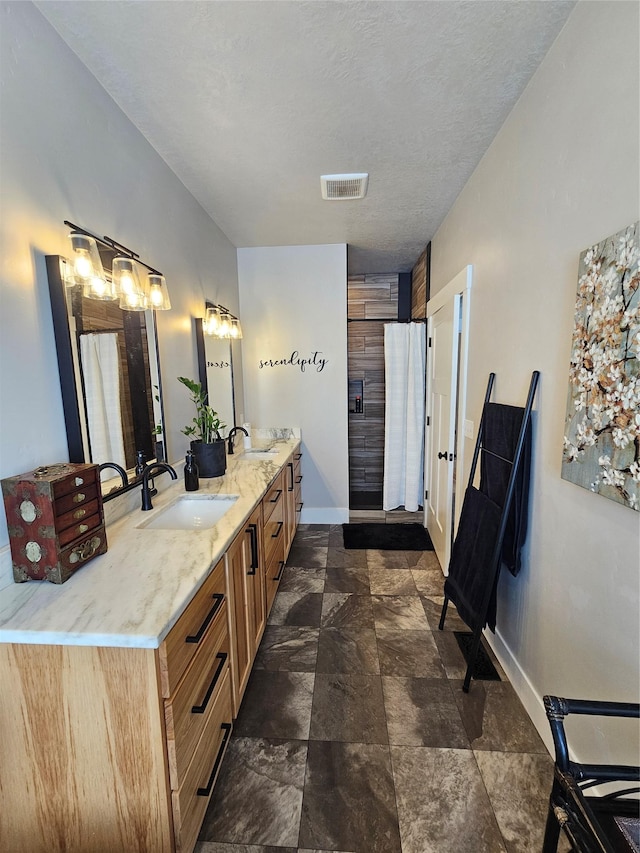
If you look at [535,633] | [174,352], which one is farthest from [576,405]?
[174,352]

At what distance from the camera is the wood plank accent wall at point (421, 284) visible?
3265mm

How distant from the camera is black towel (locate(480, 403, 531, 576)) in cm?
154

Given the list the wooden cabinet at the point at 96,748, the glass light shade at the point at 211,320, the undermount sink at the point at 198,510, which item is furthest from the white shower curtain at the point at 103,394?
the glass light shade at the point at 211,320

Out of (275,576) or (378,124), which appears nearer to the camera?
(378,124)

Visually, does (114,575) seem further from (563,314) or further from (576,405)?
(563,314)

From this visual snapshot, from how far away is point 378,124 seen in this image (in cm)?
169

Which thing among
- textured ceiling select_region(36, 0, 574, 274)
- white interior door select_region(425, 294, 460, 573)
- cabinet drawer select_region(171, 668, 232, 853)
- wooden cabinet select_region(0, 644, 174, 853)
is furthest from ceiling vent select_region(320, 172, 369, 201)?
cabinet drawer select_region(171, 668, 232, 853)

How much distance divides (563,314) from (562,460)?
54 cm

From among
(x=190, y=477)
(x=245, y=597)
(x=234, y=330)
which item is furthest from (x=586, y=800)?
(x=234, y=330)

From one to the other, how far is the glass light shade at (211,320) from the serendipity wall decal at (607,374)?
6.86 feet

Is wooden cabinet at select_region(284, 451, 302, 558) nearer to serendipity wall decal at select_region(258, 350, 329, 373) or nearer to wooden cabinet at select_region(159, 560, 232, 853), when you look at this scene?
serendipity wall decal at select_region(258, 350, 329, 373)

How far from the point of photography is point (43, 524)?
0.99 metres

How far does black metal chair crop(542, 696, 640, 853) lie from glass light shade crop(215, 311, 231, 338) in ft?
8.47

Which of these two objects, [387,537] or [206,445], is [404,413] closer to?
[387,537]
